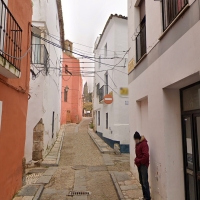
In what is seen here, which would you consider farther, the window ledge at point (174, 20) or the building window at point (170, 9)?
the building window at point (170, 9)

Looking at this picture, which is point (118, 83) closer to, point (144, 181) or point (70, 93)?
point (144, 181)

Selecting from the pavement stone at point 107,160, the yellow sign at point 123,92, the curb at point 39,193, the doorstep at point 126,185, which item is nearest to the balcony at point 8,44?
the curb at point 39,193

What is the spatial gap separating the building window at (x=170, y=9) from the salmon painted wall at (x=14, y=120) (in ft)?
11.9

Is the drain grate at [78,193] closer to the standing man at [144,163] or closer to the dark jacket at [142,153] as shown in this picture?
the standing man at [144,163]

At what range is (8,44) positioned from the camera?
4531 mm

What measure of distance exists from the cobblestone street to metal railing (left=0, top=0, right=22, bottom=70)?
3730 mm

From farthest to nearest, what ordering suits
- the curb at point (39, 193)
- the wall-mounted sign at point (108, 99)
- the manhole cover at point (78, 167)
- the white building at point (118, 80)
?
the wall-mounted sign at point (108, 99), the white building at point (118, 80), the manhole cover at point (78, 167), the curb at point (39, 193)

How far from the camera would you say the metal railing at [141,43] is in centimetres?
618

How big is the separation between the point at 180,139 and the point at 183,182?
2.94ft

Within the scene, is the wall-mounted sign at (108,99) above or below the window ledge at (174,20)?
below

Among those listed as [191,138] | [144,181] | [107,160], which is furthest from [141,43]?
[107,160]

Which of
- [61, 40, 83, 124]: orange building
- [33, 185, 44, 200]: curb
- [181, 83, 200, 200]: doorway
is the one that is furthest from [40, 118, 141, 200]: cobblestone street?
[61, 40, 83, 124]: orange building

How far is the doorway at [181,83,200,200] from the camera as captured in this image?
371cm

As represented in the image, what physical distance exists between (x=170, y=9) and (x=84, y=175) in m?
6.11
